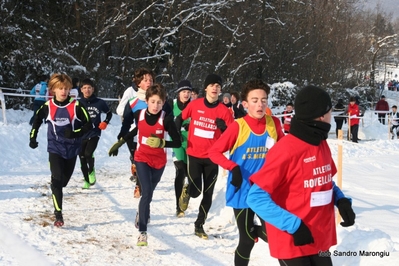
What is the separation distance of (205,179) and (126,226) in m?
1.18

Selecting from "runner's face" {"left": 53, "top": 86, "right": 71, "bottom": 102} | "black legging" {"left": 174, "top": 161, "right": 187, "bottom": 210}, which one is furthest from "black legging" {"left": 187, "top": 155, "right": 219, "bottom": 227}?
"runner's face" {"left": 53, "top": 86, "right": 71, "bottom": 102}

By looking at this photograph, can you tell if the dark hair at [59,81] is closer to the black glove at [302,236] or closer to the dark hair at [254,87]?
the dark hair at [254,87]

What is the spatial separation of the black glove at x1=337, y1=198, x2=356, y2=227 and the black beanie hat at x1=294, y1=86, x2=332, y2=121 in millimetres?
587

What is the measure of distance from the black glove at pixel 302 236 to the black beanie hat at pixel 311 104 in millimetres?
627

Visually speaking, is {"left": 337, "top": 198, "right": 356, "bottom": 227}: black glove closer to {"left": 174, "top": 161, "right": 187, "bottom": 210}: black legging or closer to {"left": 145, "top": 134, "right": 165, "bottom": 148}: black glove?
{"left": 145, "top": 134, "right": 165, "bottom": 148}: black glove

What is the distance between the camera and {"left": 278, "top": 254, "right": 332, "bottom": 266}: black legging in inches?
109

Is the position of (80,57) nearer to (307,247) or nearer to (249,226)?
(249,226)

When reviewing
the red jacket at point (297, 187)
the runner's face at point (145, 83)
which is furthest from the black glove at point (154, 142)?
the red jacket at point (297, 187)

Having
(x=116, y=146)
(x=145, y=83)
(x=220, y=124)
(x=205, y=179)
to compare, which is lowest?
(x=205, y=179)

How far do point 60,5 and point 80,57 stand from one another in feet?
7.79

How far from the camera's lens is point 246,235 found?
415cm

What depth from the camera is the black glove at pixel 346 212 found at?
2.81 meters

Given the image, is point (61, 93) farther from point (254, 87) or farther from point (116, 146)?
point (254, 87)

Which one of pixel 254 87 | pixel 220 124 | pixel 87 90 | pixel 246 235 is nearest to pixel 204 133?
pixel 220 124
